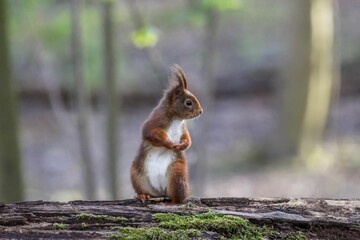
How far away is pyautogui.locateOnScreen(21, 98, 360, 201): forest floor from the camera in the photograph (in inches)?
458

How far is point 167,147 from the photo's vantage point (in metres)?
3.88

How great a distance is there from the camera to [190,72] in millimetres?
18375

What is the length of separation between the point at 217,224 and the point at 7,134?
13.1ft

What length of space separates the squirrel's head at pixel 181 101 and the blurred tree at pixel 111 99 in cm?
440

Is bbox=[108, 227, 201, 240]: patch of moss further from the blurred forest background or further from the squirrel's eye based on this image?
the blurred forest background

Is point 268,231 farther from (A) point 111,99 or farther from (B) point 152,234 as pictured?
(A) point 111,99

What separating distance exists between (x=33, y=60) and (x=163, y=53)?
11.9 feet

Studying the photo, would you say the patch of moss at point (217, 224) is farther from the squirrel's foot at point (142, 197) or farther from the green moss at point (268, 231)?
the squirrel's foot at point (142, 197)

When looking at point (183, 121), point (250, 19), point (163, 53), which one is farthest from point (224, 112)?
point (183, 121)

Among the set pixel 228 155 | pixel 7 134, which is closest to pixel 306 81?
pixel 228 155

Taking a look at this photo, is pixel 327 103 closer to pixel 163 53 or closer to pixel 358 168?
pixel 358 168

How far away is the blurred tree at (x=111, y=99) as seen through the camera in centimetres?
849

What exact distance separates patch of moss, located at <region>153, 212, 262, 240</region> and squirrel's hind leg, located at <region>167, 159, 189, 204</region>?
0.65ft

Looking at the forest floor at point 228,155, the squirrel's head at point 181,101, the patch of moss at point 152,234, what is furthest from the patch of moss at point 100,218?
the forest floor at point 228,155
